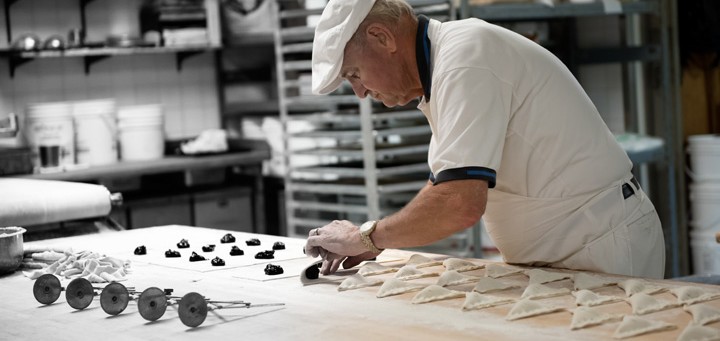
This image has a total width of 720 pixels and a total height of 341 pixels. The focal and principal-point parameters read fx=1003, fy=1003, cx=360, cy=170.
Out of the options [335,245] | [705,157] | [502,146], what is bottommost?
[705,157]

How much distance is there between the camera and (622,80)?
7.00 metres

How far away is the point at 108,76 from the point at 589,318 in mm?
5821

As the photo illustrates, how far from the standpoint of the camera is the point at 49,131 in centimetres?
654

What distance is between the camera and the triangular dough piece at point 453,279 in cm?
259

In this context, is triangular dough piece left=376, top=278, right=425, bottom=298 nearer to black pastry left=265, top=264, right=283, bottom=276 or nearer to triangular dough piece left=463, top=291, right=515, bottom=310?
triangular dough piece left=463, top=291, right=515, bottom=310

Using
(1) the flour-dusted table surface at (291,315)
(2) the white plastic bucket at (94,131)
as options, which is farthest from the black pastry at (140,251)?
(2) the white plastic bucket at (94,131)

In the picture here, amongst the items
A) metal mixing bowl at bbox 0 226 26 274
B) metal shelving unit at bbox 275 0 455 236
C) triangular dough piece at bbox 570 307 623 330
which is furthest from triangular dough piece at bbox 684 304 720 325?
metal shelving unit at bbox 275 0 455 236

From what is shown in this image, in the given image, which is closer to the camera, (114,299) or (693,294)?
(693,294)

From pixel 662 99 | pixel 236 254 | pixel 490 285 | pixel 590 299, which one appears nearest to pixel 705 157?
pixel 662 99

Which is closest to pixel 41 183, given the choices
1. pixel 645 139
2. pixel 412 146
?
pixel 412 146

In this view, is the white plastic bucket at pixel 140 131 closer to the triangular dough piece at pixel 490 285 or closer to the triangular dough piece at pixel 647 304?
the triangular dough piece at pixel 490 285

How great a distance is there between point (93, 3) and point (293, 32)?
5.81 feet

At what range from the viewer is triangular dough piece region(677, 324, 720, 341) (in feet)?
6.27

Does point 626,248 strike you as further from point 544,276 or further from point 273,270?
point 273,270
